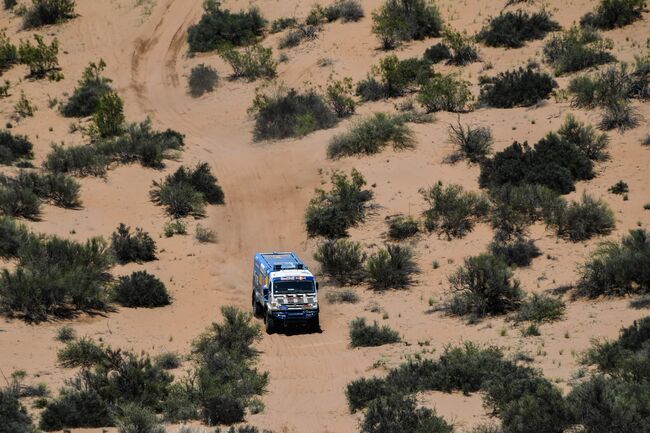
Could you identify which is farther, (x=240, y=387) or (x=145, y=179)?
(x=145, y=179)

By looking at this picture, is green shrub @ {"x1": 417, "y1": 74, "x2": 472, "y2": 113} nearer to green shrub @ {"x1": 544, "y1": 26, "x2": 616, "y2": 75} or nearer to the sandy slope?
the sandy slope

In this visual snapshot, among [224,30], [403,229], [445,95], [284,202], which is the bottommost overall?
[403,229]

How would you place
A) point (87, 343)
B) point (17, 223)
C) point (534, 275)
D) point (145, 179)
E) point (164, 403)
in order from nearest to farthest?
1. point (164, 403)
2. point (87, 343)
3. point (534, 275)
4. point (17, 223)
5. point (145, 179)

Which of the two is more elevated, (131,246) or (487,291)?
(131,246)

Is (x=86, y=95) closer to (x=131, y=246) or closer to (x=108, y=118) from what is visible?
(x=108, y=118)

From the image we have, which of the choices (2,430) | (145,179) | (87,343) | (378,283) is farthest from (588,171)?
(2,430)

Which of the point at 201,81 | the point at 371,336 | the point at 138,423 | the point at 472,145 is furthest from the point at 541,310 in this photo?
the point at 201,81

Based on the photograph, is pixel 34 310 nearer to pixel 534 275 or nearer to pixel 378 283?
pixel 378 283
